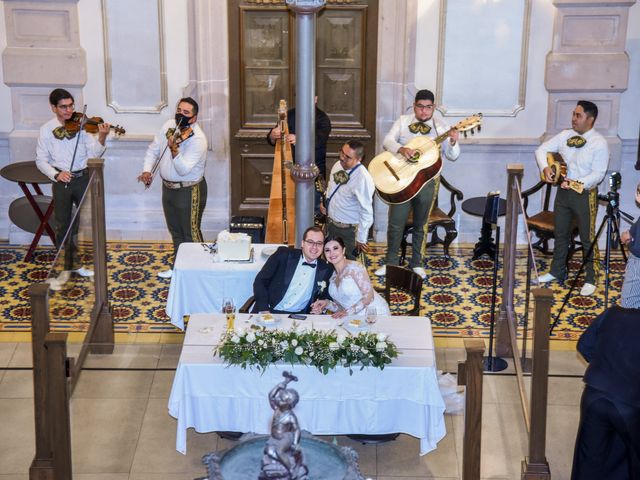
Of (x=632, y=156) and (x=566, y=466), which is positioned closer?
(x=566, y=466)

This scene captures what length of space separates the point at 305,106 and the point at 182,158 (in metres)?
2.35

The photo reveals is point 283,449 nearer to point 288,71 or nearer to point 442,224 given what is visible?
point 442,224

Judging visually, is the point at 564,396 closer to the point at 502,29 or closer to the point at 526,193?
the point at 526,193

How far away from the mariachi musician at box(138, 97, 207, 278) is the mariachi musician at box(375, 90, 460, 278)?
1.74 meters

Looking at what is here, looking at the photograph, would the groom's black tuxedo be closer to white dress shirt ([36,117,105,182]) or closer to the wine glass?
the wine glass

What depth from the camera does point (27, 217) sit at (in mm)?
10922

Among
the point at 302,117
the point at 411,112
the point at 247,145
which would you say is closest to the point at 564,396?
the point at 302,117

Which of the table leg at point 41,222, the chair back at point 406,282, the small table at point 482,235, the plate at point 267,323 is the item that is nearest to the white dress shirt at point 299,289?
the plate at point 267,323

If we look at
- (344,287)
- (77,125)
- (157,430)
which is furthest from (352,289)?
(77,125)

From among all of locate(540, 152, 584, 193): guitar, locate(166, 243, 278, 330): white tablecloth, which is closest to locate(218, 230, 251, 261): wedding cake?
locate(166, 243, 278, 330): white tablecloth

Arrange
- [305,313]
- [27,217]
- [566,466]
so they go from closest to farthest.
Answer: [566,466]
[305,313]
[27,217]

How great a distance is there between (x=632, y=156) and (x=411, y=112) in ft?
7.59

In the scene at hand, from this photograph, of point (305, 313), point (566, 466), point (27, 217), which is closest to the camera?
point (566, 466)

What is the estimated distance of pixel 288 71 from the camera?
1128cm
